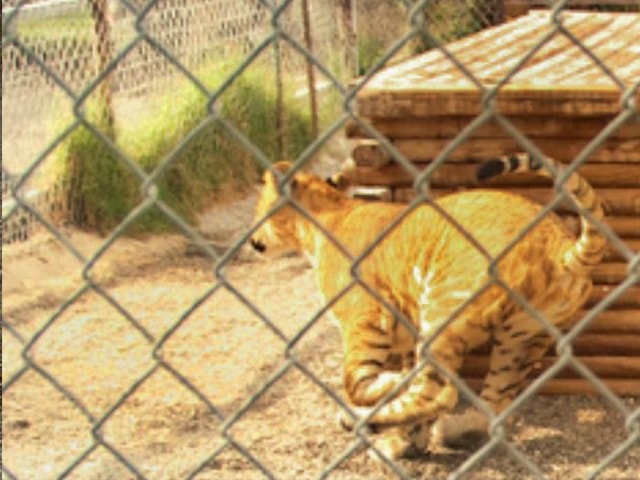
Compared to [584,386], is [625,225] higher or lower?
higher

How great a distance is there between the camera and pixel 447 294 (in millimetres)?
4832

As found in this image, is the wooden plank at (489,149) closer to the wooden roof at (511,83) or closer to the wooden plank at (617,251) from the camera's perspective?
the wooden roof at (511,83)

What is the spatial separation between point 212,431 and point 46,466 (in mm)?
666

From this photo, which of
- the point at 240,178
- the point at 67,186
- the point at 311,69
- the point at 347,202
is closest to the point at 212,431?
the point at 347,202

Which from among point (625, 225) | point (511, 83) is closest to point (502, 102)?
point (511, 83)

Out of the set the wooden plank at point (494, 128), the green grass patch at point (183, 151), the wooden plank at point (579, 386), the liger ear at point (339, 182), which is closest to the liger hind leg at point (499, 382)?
the wooden plank at point (579, 386)

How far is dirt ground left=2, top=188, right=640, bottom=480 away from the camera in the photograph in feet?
16.3

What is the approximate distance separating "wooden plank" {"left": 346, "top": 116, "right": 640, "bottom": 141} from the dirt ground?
3.00 ft

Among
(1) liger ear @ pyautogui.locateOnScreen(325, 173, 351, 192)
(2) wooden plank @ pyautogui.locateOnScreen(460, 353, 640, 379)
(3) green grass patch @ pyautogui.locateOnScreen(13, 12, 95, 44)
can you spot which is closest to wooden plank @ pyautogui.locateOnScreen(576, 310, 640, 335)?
(2) wooden plank @ pyautogui.locateOnScreen(460, 353, 640, 379)

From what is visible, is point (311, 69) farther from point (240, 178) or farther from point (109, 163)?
point (109, 163)

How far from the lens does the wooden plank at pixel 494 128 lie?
16.8ft

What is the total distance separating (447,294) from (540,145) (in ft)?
2.52

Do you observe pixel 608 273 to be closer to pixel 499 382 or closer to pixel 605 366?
pixel 605 366

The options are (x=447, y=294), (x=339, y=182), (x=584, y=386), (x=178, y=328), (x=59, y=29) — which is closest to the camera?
(x=447, y=294)
